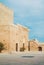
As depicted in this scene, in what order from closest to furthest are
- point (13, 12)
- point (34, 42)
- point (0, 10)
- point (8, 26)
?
point (8, 26) < point (0, 10) < point (13, 12) < point (34, 42)

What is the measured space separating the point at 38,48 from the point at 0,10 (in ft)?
34.0

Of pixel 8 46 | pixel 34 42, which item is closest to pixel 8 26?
pixel 8 46

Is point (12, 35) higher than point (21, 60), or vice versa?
point (12, 35)

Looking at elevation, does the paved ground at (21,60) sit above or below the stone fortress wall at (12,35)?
below

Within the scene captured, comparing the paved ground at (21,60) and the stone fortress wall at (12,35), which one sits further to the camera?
the stone fortress wall at (12,35)

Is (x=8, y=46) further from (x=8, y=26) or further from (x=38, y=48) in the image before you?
(x=38, y=48)

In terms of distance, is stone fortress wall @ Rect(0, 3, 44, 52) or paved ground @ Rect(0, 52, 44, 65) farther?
stone fortress wall @ Rect(0, 3, 44, 52)

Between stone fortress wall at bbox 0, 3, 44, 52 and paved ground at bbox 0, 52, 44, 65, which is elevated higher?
stone fortress wall at bbox 0, 3, 44, 52

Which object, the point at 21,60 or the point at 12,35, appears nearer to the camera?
the point at 21,60

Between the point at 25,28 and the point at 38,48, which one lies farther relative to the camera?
the point at 38,48

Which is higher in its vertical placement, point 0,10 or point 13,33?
point 0,10

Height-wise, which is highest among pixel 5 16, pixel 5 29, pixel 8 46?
pixel 5 16

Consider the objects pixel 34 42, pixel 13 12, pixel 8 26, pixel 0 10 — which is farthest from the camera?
pixel 34 42

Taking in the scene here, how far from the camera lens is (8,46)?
30.1 metres
